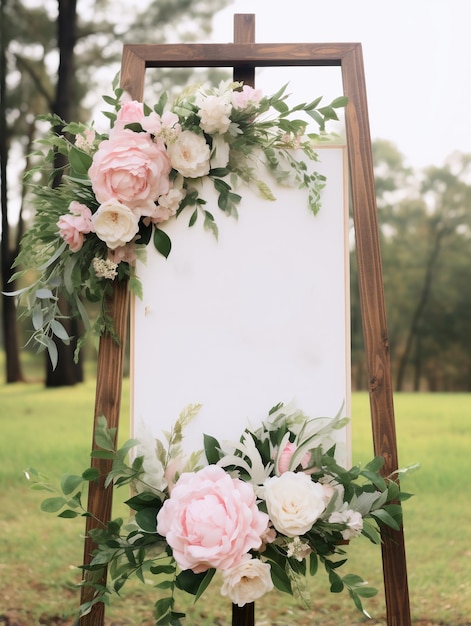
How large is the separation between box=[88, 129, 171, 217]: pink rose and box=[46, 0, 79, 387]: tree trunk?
161 inches

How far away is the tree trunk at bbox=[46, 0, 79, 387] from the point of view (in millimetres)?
5816

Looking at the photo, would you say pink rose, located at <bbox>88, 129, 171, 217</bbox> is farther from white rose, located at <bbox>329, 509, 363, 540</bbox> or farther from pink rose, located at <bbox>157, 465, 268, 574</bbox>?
white rose, located at <bbox>329, 509, 363, 540</bbox>

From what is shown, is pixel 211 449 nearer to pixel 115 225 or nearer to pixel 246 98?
pixel 115 225

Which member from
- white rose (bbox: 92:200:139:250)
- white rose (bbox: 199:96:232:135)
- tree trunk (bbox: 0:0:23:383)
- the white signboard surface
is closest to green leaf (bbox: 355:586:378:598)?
the white signboard surface

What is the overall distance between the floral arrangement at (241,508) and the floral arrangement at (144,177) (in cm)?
37

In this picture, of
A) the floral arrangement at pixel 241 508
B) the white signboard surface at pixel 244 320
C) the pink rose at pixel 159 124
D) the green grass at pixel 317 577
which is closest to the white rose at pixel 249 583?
the floral arrangement at pixel 241 508

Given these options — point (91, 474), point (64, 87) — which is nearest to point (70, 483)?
point (91, 474)

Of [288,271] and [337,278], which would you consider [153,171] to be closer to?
[288,271]

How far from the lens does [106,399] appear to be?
66.3 inches

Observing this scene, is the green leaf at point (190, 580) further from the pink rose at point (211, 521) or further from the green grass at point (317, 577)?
the green grass at point (317, 577)

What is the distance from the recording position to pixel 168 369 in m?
1.68

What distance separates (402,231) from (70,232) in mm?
7210

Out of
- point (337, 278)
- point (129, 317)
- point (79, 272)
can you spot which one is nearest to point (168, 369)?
point (129, 317)

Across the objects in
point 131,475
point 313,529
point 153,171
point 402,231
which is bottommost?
point 313,529
